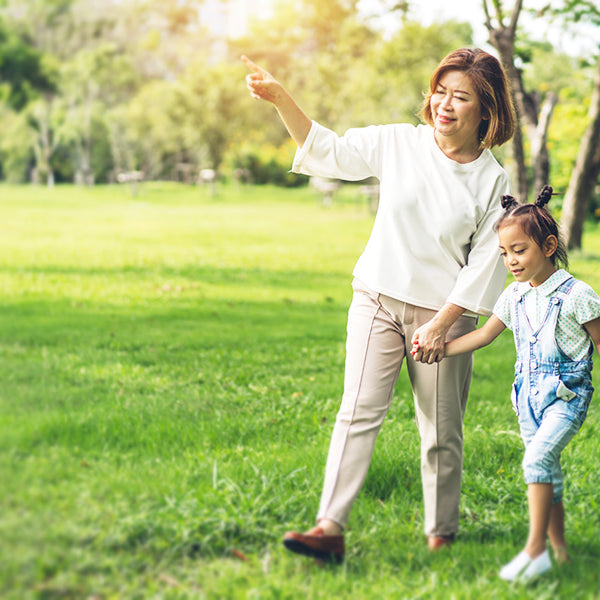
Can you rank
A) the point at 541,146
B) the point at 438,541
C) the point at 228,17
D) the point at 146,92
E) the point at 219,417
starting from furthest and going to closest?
the point at 228,17
the point at 146,92
the point at 541,146
the point at 219,417
the point at 438,541

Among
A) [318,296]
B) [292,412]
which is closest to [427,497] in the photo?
[292,412]

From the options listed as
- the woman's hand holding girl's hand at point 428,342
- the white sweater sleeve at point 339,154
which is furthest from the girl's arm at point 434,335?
the white sweater sleeve at point 339,154

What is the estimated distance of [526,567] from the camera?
309cm

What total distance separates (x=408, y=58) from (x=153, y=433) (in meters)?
31.2

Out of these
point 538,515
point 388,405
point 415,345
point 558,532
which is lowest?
point 558,532

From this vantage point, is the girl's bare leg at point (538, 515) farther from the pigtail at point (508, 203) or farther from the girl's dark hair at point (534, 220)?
the pigtail at point (508, 203)

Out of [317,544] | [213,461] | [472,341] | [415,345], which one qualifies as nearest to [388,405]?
[415,345]

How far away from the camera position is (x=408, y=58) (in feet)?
110

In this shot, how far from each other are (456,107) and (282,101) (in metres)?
0.69

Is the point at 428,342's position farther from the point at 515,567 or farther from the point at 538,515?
the point at 515,567

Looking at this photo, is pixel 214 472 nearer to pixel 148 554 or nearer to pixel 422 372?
pixel 148 554

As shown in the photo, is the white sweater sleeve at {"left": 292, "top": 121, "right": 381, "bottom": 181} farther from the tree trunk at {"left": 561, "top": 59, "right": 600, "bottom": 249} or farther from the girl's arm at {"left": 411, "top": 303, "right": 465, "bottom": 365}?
the tree trunk at {"left": 561, "top": 59, "right": 600, "bottom": 249}

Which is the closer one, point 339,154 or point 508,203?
point 508,203

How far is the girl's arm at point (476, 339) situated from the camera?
10.7 ft
